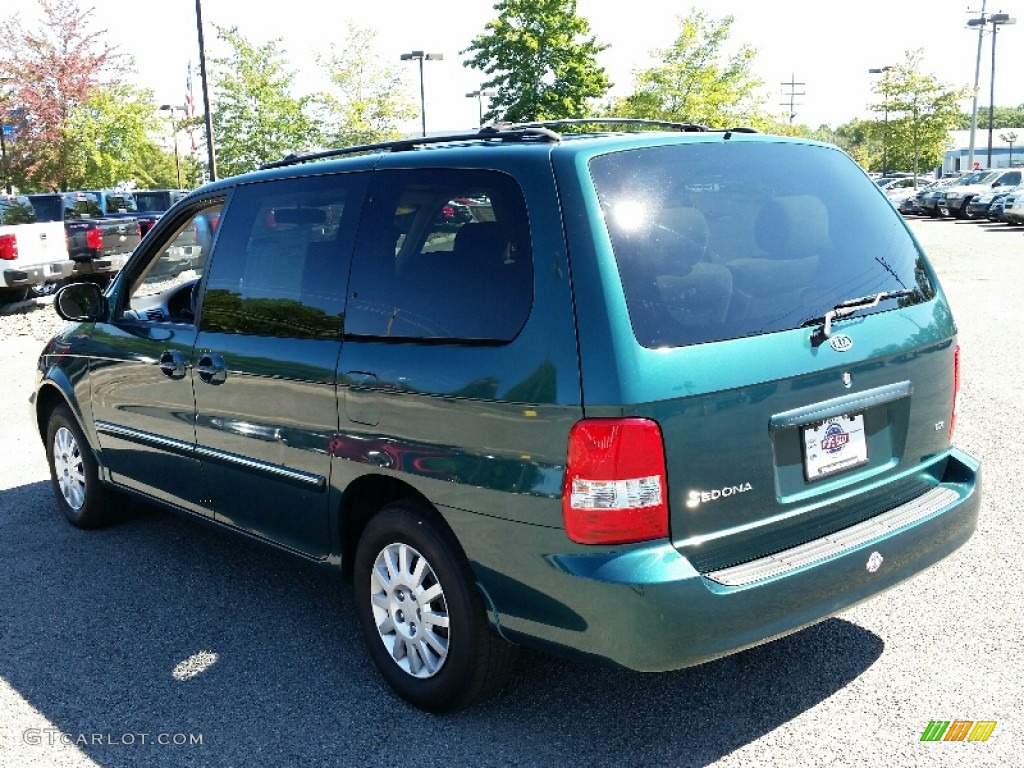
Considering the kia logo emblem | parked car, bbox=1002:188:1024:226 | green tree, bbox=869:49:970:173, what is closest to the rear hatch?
the kia logo emblem

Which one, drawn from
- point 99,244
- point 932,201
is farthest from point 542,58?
point 99,244

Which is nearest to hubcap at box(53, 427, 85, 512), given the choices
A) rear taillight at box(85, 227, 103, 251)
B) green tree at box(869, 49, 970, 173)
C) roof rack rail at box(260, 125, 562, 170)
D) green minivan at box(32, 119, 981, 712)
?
green minivan at box(32, 119, 981, 712)

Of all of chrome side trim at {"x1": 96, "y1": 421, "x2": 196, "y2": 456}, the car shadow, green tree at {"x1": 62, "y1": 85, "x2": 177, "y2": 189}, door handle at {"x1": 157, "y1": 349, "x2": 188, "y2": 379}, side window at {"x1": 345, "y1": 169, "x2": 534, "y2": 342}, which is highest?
green tree at {"x1": 62, "y1": 85, "x2": 177, "y2": 189}

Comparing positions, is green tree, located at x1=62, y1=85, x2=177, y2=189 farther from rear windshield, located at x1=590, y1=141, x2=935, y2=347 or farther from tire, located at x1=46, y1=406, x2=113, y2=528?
rear windshield, located at x1=590, y1=141, x2=935, y2=347

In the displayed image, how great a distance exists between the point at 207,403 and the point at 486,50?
37329 mm

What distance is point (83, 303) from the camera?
5.18m

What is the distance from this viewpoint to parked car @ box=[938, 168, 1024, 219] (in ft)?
120

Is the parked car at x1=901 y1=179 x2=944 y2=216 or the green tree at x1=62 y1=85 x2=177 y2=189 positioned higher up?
the green tree at x1=62 y1=85 x2=177 y2=189

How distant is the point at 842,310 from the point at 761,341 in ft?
1.27

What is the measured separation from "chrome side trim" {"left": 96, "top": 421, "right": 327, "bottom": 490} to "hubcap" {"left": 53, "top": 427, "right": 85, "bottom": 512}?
1.68 feet

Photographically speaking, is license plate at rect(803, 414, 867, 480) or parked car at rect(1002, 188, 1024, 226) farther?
parked car at rect(1002, 188, 1024, 226)

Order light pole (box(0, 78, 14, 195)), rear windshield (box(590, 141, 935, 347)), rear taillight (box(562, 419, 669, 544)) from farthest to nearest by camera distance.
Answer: light pole (box(0, 78, 14, 195)), rear windshield (box(590, 141, 935, 347)), rear taillight (box(562, 419, 669, 544))

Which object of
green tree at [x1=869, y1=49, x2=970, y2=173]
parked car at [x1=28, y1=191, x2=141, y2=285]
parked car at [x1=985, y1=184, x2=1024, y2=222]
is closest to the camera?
parked car at [x1=28, y1=191, x2=141, y2=285]

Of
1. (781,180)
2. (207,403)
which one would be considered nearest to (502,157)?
(781,180)
